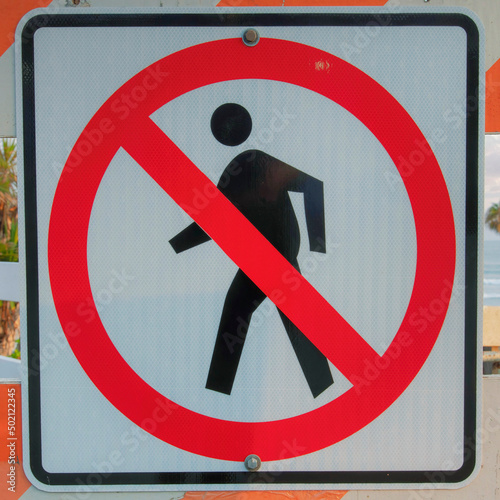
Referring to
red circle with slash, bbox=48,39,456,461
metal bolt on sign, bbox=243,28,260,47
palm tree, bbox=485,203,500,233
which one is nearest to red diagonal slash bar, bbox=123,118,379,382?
red circle with slash, bbox=48,39,456,461

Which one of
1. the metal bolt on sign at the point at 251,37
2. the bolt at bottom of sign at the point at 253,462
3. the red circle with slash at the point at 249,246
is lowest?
the bolt at bottom of sign at the point at 253,462

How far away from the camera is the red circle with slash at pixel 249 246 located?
3.58 ft

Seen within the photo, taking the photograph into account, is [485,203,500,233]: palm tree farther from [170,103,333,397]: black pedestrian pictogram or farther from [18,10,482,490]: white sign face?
[170,103,333,397]: black pedestrian pictogram

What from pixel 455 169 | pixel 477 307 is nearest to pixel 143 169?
pixel 455 169

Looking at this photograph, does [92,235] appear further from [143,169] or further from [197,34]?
[197,34]

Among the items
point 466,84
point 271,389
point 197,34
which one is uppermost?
point 197,34

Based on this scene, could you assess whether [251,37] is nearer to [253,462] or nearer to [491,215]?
[253,462]

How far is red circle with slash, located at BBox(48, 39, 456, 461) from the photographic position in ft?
3.58

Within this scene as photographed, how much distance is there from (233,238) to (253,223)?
60 mm

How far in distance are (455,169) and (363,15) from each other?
419mm

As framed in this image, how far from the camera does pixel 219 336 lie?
3.64ft

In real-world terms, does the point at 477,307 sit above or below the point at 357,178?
below

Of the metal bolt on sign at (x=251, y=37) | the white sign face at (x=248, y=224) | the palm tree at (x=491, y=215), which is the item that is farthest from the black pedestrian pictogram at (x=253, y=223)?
the palm tree at (x=491, y=215)

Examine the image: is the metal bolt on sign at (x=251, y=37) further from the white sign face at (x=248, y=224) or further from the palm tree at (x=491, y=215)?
the palm tree at (x=491, y=215)
